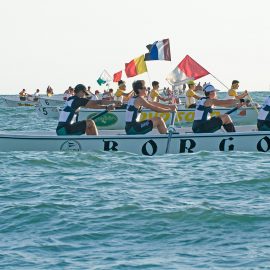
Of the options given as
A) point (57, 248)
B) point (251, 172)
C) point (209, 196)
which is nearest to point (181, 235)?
point (57, 248)

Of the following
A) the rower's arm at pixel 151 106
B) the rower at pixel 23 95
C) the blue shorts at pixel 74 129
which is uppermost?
the rower at pixel 23 95

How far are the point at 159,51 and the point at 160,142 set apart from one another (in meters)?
14.8

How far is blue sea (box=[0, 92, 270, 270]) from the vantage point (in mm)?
8922

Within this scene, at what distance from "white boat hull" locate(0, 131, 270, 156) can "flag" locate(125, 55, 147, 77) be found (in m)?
16.4

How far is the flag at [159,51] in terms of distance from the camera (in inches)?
1267

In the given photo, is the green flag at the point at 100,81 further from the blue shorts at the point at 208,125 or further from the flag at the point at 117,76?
the blue shorts at the point at 208,125

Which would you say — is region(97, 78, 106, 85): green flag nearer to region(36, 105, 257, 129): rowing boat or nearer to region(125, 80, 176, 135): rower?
region(36, 105, 257, 129): rowing boat

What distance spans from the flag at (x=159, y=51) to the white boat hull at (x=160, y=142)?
14.5 meters

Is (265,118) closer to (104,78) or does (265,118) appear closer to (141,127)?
(141,127)

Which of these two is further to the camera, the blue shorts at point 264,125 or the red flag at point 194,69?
the red flag at point 194,69

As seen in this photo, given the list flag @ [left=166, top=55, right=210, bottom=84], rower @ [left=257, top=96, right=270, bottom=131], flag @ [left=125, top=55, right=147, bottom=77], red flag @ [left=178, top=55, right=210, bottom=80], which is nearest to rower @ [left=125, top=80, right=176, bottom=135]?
rower @ [left=257, top=96, right=270, bottom=131]

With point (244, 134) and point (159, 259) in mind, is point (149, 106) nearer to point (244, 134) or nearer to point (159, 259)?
point (244, 134)

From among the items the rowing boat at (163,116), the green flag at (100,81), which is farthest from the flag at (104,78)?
the rowing boat at (163,116)

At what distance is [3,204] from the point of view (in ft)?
38.5
